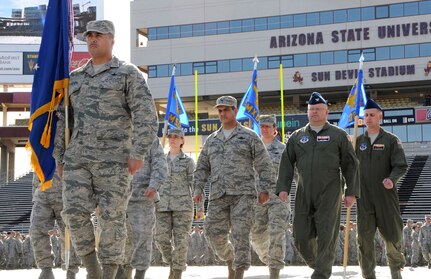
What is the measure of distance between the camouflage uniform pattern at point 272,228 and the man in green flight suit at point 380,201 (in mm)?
1137

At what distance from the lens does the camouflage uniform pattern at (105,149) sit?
6.19 meters

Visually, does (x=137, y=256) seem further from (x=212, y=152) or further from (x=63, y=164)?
(x=63, y=164)

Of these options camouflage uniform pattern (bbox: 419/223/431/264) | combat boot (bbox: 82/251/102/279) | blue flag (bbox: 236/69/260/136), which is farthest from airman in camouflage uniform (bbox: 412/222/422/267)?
combat boot (bbox: 82/251/102/279)

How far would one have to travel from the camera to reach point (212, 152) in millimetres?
9500

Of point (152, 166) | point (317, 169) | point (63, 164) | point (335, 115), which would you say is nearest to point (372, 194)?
point (317, 169)

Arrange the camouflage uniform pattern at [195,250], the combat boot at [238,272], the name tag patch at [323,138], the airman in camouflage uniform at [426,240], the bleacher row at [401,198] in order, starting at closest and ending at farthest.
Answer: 1. the name tag patch at [323,138]
2. the combat boot at [238,272]
3. the airman in camouflage uniform at [426,240]
4. the camouflage uniform pattern at [195,250]
5. the bleacher row at [401,198]

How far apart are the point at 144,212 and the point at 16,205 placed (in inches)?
1316

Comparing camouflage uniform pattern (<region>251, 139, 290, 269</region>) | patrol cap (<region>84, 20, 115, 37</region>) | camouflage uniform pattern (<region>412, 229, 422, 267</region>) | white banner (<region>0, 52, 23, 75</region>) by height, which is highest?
white banner (<region>0, 52, 23, 75</region>)

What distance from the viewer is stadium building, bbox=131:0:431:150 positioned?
177ft

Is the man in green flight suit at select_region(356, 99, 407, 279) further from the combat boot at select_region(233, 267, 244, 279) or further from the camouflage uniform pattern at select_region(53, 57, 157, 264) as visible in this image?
the camouflage uniform pattern at select_region(53, 57, 157, 264)

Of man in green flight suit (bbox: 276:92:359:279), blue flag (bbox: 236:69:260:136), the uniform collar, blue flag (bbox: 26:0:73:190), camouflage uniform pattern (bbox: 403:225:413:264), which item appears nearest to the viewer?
the uniform collar

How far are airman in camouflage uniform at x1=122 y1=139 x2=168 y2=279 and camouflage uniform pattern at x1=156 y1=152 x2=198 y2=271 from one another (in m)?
Answer: 0.92

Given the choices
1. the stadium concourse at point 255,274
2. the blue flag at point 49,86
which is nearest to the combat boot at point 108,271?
the blue flag at point 49,86

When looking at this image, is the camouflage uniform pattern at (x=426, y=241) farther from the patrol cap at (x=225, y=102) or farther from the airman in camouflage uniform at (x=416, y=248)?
the patrol cap at (x=225, y=102)
